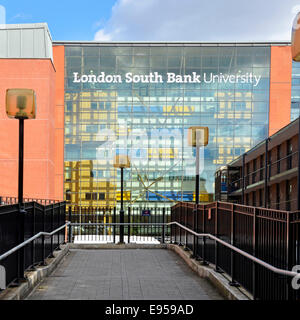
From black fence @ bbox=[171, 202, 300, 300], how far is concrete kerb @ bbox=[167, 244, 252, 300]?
0.13m

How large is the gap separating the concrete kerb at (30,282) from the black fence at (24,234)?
0.15 m

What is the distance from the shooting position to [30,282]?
7.50 meters

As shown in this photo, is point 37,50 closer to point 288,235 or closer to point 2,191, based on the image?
point 2,191

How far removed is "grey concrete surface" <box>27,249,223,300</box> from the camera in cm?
730

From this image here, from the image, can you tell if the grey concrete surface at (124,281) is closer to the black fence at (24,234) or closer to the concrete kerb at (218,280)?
the concrete kerb at (218,280)

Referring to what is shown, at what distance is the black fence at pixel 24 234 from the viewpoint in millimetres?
6660

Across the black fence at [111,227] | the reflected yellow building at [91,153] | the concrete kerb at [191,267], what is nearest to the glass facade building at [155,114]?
the reflected yellow building at [91,153]

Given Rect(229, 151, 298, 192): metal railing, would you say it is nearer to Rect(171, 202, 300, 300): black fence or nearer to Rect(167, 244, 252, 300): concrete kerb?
Rect(167, 244, 252, 300): concrete kerb

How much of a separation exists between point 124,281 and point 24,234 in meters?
2.25

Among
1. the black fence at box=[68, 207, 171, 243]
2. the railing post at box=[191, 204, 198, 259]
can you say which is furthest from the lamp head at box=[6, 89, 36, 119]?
the black fence at box=[68, 207, 171, 243]

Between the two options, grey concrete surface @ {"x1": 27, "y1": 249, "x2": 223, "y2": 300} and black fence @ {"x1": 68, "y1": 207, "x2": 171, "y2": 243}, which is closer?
grey concrete surface @ {"x1": 27, "y1": 249, "x2": 223, "y2": 300}

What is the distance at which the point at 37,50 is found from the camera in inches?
1700
